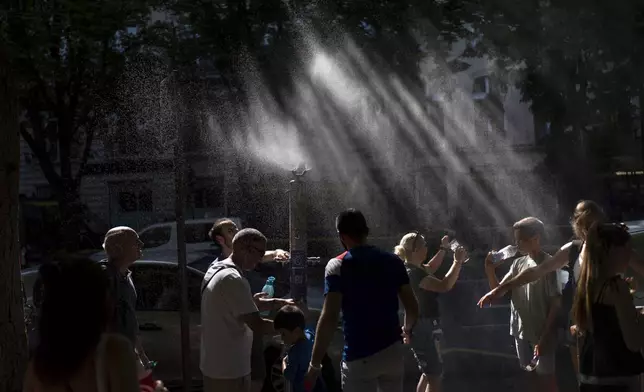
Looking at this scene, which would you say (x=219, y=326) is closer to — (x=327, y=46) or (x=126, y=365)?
(x=126, y=365)

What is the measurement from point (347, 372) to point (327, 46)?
15.0m

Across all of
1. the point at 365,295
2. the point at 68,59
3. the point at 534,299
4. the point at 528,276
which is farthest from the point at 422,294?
the point at 68,59

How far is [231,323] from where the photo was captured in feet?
16.0

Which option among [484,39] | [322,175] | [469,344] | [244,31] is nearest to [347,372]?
[469,344]

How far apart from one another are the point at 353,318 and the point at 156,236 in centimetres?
1183

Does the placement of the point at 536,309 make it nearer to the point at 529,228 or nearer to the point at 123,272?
the point at 529,228

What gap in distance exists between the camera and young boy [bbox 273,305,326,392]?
17.3 feet

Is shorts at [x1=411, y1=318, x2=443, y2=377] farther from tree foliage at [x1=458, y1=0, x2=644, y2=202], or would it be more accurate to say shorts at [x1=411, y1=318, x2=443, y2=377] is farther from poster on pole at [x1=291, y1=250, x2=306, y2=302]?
tree foliage at [x1=458, y1=0, x2=644, y2=202]

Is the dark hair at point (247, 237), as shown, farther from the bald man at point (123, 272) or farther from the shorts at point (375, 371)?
the shorts at point (375, 371)

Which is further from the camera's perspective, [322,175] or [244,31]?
[322,175]

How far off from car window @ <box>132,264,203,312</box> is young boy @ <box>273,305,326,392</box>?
2.61 metres

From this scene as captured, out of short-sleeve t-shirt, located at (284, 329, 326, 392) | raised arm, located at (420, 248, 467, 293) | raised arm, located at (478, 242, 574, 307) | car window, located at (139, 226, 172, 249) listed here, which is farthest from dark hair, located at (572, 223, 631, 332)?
car window, located at (139, 226, 172, 249)

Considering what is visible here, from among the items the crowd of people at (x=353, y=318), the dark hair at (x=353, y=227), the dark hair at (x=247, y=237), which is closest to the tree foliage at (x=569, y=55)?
the crowd of people at (x=353, y=318)

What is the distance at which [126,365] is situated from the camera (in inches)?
106
